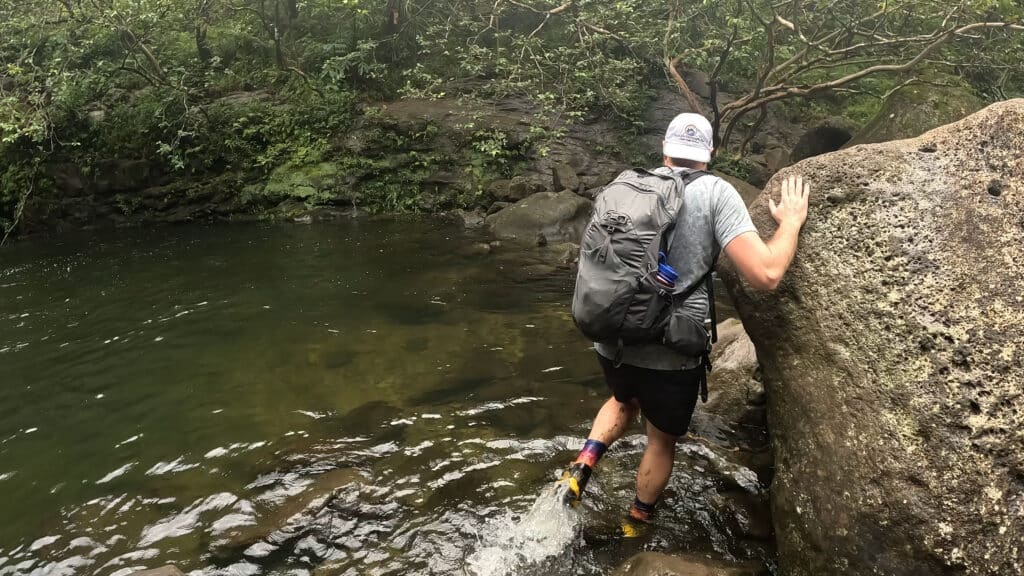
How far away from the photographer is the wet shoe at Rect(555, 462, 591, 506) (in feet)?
13.9

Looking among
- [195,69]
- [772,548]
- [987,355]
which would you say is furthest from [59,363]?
[195,69]

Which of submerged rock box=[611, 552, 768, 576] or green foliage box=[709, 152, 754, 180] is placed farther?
green foliage box=[709, 152, 754, 180]

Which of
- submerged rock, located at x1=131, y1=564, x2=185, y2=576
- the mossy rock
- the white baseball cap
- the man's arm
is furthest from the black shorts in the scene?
the mossy rock

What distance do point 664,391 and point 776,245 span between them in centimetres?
106

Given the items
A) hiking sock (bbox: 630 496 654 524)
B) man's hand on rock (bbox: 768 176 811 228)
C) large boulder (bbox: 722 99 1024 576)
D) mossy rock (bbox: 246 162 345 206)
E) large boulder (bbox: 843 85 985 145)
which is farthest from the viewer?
mossy rock (bbox: 246 162 345 206)

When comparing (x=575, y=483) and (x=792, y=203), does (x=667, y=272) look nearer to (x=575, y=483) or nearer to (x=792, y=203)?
(x=792, y=203)

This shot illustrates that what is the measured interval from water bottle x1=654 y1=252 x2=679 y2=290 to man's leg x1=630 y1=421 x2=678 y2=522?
1033 millimetres

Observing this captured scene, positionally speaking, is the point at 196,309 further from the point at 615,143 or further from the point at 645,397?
the point at 615,143

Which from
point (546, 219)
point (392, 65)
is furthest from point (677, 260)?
point (392, 65)

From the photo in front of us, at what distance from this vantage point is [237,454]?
225 inches

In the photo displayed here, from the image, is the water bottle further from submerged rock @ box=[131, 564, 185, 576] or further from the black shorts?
submerged rock @ box=[131, 564, 185, 576]

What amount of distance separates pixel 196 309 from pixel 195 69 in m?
13.2

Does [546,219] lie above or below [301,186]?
below

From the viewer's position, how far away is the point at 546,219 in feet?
46.4
